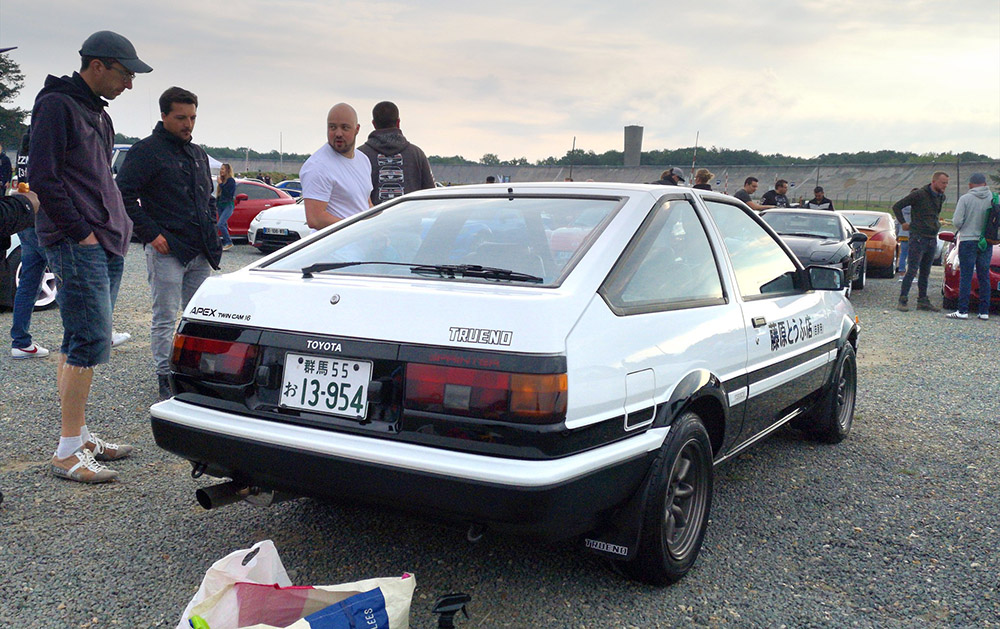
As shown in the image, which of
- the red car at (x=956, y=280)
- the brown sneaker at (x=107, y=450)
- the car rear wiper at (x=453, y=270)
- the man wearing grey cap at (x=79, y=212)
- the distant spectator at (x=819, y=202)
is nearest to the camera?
the car rear wiper at (x=453, y=270)

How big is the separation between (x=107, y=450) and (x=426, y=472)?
2330 millimetres

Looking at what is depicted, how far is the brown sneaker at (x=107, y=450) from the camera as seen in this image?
367cm

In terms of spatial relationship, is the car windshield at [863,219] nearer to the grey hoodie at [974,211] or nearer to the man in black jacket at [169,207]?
the grey hoodie at [974,211]

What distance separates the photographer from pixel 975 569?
2.87 meters

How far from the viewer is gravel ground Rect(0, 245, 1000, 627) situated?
98.0 inches

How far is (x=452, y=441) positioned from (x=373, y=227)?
4.26 feet

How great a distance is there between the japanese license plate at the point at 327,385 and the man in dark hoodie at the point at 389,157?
122 inches

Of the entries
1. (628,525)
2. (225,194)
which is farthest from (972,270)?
(225,194)

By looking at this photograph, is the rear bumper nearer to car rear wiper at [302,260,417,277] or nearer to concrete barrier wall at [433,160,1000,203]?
car rear wiper at [302,260,417,277]

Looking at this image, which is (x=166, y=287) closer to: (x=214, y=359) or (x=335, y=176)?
(x=335, y=176)

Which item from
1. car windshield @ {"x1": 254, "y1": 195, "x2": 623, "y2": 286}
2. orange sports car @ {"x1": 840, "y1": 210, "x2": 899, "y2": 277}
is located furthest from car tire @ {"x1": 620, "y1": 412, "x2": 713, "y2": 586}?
orange sports car @ {"x1": 840, "y1": 210, "x2": 899, "y2": 277}

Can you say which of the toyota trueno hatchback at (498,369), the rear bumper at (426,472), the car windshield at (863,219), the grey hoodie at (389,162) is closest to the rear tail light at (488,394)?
the toyota trueno hatchback at (498,369)

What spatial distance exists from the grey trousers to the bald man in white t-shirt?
29.0 inches

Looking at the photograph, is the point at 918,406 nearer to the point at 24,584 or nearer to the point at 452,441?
the point at 452,441
